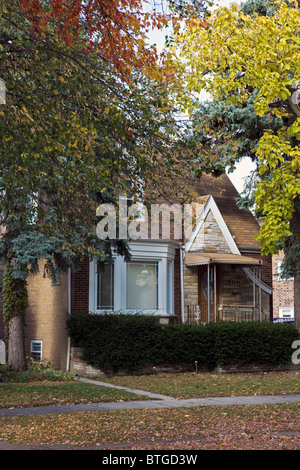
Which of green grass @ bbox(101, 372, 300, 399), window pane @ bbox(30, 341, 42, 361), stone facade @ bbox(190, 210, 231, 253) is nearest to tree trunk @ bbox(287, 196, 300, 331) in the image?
green grass @ bbox(101, 372, 300, 399)

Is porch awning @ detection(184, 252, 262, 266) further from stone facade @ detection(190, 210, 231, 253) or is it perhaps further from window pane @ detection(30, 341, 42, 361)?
window pane @ detection(30, 341, 42, 361)

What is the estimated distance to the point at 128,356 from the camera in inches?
651

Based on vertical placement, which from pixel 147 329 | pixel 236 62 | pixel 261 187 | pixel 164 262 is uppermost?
pixel 236 62

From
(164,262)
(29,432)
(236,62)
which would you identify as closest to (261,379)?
(164,262)

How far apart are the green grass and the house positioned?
2.35m

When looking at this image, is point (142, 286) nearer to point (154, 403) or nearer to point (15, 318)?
point (15, 318)

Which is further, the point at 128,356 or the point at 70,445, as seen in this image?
the point at 128,356

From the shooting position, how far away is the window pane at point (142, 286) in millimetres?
18734

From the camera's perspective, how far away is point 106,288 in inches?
727

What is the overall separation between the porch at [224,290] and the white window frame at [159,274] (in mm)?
632

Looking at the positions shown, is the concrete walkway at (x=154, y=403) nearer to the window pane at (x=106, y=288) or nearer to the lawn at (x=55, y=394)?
the lawn at (x=55, y=394)

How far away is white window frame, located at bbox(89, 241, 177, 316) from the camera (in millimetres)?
18219
